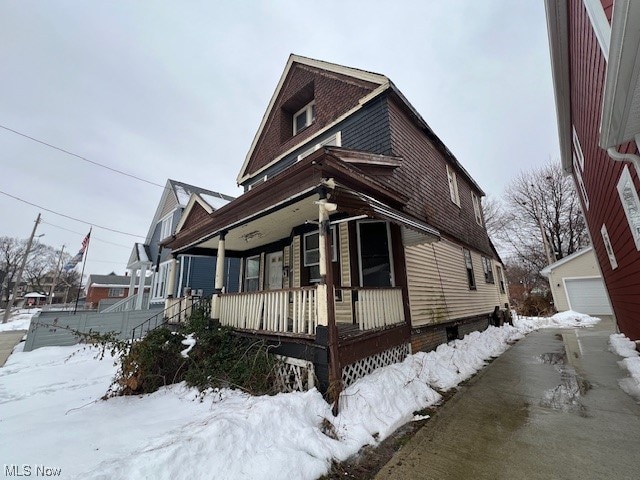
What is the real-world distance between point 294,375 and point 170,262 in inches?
514

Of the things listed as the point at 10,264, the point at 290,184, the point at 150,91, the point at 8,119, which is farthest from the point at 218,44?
the point at 10,264

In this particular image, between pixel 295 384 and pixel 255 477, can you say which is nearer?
pixel 255 477

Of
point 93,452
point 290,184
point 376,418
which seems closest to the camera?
point 93,452

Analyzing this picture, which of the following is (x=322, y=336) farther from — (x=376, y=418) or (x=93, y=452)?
(x=93, y=452)

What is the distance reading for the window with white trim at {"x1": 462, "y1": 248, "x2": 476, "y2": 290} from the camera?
10.6 metres

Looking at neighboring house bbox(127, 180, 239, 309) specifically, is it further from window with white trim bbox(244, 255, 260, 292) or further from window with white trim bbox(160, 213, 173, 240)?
window with white trim bbox(244, 255, 260, 292)

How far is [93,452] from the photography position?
9.15ft

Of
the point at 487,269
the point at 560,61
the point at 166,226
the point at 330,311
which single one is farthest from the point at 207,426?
the point at 166,226

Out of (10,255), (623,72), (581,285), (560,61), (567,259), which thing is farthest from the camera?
(10,255)

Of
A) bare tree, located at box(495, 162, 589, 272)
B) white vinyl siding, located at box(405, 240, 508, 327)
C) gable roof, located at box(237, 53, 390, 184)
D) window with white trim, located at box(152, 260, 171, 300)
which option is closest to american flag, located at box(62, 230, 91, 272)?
window with white trim, located at box(152, 260, 171, 300)

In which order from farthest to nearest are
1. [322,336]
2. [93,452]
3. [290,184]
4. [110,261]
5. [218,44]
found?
[110,261], [218,44], [290,184], [322,336], [93,452]

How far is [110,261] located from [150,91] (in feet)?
211

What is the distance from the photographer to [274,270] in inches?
373

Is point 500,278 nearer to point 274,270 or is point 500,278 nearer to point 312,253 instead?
point 312,253
